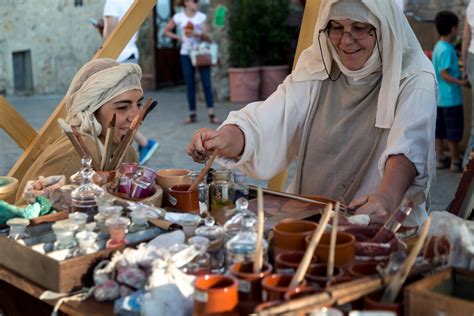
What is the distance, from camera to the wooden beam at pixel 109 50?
3.99 m

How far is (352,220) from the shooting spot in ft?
7.35

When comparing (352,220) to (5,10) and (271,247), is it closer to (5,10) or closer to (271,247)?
(271,247)

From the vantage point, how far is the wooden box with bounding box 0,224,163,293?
2018mm

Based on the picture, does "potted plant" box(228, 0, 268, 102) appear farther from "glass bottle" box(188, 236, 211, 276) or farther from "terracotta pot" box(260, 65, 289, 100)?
"glass bottle" box(188, 236, 211, 276)

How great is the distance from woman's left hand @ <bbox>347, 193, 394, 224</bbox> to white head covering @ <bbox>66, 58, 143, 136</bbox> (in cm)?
127

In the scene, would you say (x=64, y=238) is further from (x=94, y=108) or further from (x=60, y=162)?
(x=94, y=108)

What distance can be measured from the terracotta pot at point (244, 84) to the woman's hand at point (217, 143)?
7.44m

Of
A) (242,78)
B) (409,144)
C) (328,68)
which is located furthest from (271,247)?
(242,78)

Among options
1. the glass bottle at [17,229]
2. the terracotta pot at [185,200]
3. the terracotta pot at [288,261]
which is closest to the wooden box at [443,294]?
the terracotta pot at [288,261]

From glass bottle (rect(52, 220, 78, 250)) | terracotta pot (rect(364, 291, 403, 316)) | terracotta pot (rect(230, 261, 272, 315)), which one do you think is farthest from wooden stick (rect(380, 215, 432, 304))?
glass bottle (rect(52, 220, 78, 250))

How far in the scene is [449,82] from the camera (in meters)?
6.48

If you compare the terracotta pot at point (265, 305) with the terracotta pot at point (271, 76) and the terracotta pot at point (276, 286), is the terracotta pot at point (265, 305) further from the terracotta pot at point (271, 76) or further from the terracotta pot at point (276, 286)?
the terracotta pot at point (271, 76)

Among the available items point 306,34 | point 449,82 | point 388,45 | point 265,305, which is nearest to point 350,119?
point 388,45

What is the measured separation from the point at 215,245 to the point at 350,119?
111 centimetres
